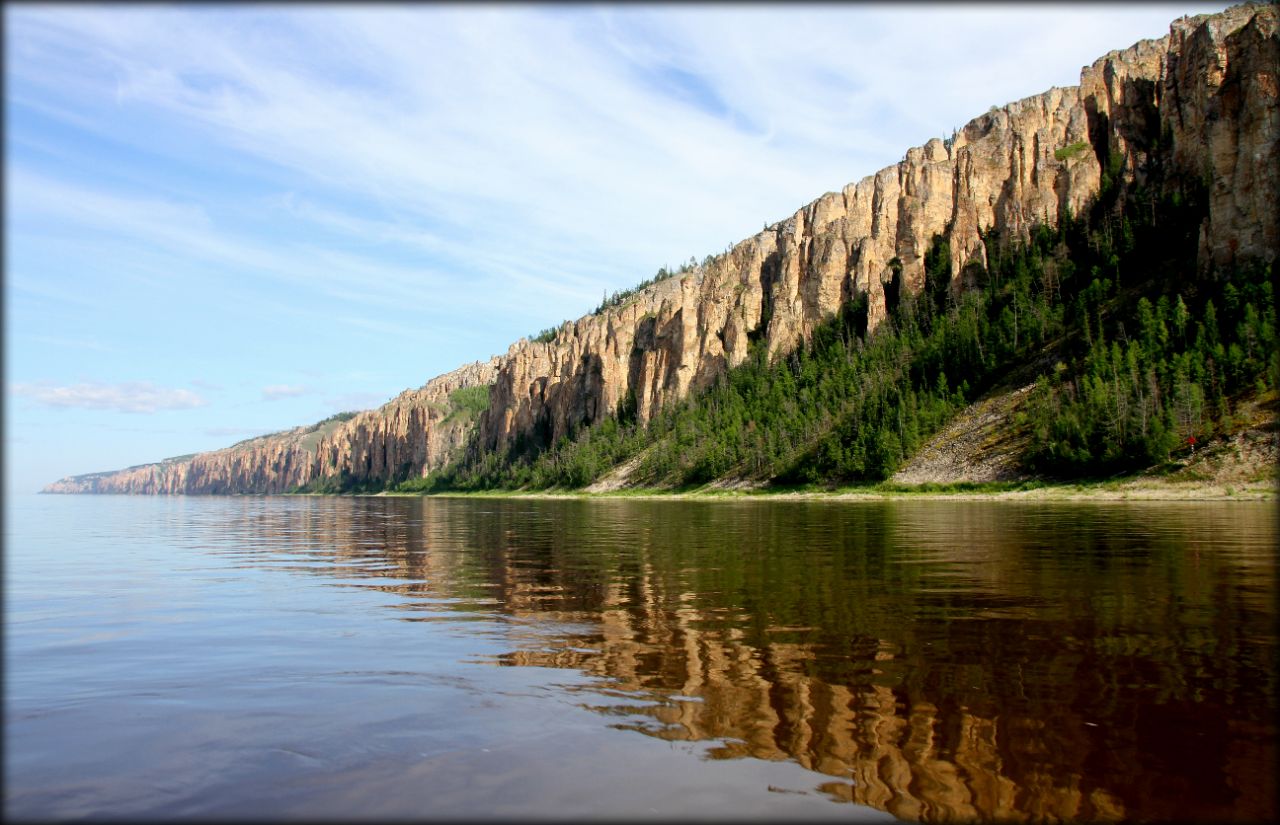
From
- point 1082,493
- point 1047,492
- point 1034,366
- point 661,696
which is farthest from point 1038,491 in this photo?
point 661,696

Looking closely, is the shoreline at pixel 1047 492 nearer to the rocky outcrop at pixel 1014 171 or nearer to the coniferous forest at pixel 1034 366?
the coniferous forest at pixel 1034 366

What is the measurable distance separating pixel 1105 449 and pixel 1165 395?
35.8 feet

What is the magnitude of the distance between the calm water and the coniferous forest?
2857 inches

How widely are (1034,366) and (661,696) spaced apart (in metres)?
121

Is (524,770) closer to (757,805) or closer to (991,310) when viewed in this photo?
(757,805)

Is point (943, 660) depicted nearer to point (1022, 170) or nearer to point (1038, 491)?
point (1038, 491)

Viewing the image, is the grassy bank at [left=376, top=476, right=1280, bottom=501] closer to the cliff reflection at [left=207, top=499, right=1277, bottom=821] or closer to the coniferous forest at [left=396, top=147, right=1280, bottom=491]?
the coniferous forest at [left=396, top=147, right=1280, bottom=491]

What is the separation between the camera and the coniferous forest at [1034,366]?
85688 millimetres

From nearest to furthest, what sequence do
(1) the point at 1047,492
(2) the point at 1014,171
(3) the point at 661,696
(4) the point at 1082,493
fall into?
Result: (3) the point at 661,696 < (4) the point at 1082,493 < (1) the point at 1047,492 < (2) the point at 1014,171

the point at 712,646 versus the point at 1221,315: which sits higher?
the point at 1221,315

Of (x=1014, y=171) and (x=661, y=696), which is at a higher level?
(x=1014, y=171)

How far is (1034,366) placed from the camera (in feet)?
380

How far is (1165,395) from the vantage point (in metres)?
87.6

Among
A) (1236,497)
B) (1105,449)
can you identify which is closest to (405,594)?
(1236,497)
